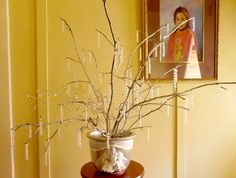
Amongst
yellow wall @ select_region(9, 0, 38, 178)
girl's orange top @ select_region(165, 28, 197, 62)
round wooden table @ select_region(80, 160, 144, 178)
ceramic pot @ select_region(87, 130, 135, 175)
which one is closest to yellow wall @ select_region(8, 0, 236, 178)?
yellow wall @ select_region(9, 0, 38, 178)

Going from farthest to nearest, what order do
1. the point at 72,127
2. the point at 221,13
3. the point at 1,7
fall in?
the point at 221,13 < the point at 72,127 < the point at 1,7

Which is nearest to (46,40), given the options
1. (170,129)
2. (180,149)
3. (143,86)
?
(143,86)

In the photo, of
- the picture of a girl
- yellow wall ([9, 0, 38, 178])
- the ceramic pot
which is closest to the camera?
the ceramic pot

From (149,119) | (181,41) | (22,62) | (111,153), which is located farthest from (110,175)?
(181,41)

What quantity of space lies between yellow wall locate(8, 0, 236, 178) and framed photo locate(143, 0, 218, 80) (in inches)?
3.2

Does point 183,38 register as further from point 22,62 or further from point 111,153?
point 22,62

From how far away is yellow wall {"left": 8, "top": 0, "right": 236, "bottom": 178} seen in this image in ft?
5.84

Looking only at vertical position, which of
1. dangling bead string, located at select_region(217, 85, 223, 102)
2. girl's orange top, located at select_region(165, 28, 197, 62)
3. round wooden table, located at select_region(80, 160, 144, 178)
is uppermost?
girl's orange top, located at select_region(165, 28, 197, 62)

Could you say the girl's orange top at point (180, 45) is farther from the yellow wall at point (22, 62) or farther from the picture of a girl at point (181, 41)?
the yellow wall at point (22, 62)

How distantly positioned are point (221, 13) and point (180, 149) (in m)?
1.02

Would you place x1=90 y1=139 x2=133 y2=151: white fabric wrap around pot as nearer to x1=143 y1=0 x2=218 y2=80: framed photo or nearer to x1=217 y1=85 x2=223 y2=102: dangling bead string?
x1=143 y1=0 x2=218 y2=80: framed photo

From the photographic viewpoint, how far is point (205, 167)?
2021mm

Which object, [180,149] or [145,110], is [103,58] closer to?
[145,110]

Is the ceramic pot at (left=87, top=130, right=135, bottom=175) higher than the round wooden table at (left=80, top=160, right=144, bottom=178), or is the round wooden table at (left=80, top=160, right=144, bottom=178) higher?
the ceramic pot at (left=87, top=130, right=135, bottom=175)
